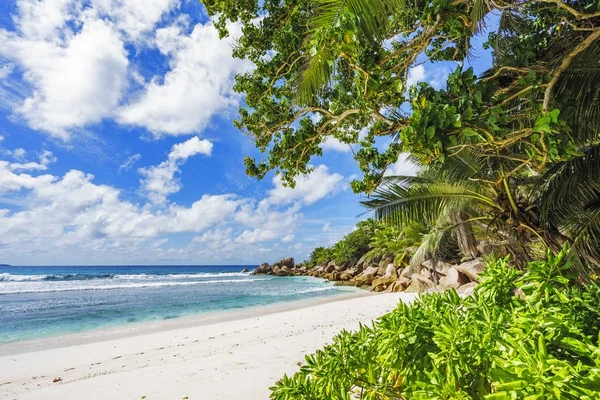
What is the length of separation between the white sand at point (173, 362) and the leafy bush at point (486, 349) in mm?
1917

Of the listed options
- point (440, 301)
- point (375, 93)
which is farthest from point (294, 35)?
point (440, 301)

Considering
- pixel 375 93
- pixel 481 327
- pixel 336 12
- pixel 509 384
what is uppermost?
pixel 336 12

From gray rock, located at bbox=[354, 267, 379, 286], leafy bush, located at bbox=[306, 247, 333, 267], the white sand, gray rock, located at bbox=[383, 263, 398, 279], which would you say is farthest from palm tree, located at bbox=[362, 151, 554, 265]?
leafy bush, located at bbox=[306, 247, 333, 267]

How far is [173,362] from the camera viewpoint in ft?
18.7

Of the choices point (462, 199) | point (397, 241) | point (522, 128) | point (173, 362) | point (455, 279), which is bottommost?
point (173, 362)

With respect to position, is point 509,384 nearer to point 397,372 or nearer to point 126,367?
point 397,372

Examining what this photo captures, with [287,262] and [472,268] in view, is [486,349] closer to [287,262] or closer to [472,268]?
[472,268]

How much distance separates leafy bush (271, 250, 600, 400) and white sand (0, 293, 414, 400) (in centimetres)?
192

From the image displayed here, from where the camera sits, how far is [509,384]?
1176mm

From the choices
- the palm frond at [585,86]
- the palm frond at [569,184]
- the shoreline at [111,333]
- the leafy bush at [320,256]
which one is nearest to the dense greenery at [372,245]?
the leafy bush at [320,256]

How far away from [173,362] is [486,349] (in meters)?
5.60

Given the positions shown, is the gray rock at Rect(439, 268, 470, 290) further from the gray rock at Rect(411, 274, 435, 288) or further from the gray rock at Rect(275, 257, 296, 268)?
the gray rock at Rect(275, 257, 296, 268)

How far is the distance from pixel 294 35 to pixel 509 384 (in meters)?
3.88

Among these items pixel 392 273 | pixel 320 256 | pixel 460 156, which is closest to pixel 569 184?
pixel 460 156
